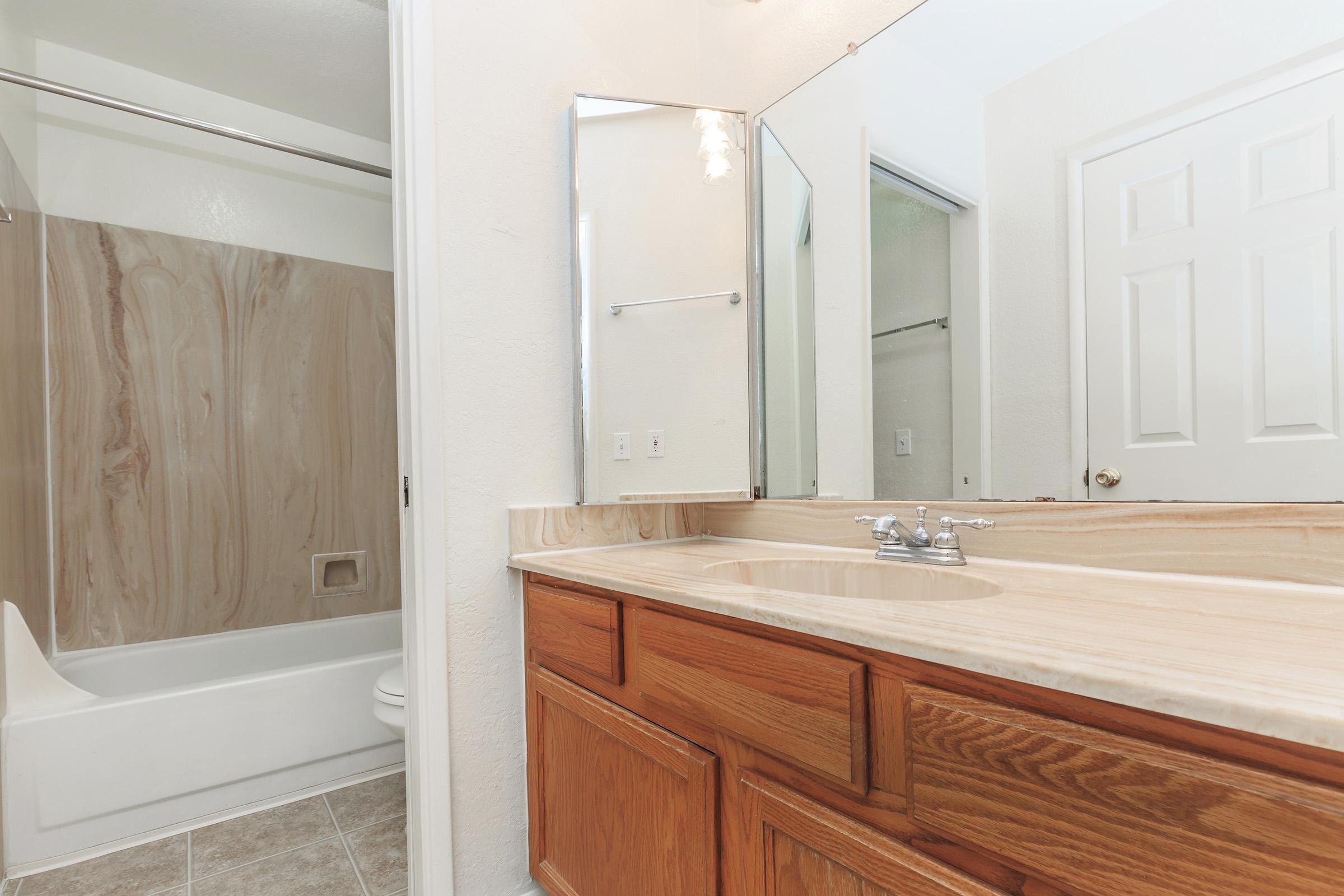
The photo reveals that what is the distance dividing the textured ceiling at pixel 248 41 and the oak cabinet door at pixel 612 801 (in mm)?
2193

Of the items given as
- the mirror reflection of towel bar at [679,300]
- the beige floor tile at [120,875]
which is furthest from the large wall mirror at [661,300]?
the beige floor tile at [120,875]

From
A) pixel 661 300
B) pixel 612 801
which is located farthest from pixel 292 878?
pixel 661 300

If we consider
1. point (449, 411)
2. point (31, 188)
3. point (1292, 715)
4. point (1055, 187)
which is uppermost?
point (31, 188)

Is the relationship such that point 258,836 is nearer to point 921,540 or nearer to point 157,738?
point 157,738

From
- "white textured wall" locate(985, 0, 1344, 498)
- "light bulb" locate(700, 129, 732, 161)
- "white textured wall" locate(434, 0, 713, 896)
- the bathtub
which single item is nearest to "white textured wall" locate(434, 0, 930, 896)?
"white textured wall" locate(434, 0, 713, 896)

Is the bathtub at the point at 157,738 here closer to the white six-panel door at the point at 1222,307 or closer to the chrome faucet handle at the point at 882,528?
the chrome faucet handle at the point at 882,528

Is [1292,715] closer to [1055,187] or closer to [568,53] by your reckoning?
[1055,187]

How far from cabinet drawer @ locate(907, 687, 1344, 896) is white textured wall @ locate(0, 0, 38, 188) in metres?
2.40

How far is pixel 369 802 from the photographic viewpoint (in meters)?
1.89

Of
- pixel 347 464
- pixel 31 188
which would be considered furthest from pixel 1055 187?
pixel 31 188

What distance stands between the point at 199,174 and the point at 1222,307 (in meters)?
3.06

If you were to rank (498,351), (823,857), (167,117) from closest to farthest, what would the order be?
(823,857) → (498,351) → (167,117)

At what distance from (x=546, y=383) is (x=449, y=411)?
9.1 inches

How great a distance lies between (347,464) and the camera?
2.65 metres
